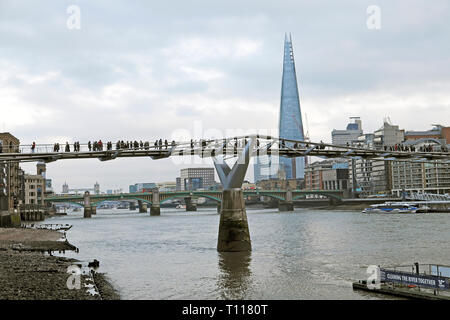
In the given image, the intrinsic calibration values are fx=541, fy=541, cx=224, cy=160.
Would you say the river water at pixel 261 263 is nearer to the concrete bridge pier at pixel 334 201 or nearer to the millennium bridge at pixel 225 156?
the millennium bridge at pixel 225 156

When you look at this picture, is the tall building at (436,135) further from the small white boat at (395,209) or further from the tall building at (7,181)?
the tall building at (7,181)

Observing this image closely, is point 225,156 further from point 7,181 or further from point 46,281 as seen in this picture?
point 7,181

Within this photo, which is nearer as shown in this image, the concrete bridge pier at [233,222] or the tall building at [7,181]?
the concrete bridge pier at [233,222]

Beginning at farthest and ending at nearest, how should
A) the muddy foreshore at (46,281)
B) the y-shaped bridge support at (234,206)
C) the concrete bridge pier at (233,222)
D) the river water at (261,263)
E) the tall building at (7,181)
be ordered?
the tall building at (7,181) < the concrete bridge pier at (233,222) < the y-shaped bridge support at (234,206) < the river water at (261,263) < the muddy foreshore at (46,281)

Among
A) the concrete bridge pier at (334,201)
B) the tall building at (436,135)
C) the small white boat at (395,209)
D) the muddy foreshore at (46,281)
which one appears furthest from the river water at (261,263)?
the tall building at (436,135)

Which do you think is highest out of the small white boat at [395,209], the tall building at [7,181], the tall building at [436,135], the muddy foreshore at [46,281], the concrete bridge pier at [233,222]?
the tall building at [436,135]

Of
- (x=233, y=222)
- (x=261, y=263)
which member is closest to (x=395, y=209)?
(x=233, y=222)

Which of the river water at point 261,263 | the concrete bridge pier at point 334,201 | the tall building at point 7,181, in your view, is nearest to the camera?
the river water at point 261,263

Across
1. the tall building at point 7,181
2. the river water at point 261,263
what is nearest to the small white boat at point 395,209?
the river water at point 261,263

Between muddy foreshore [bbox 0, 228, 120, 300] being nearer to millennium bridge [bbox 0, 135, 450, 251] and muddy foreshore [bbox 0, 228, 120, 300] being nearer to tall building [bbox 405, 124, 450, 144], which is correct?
millennium bridge [bbox 0, 135, 450, 251]

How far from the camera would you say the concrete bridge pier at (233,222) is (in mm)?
40000

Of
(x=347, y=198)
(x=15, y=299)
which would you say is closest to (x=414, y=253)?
(x=15, y=299)

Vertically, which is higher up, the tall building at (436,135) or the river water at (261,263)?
the tall building at (436,135)

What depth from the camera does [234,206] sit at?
131 ft
